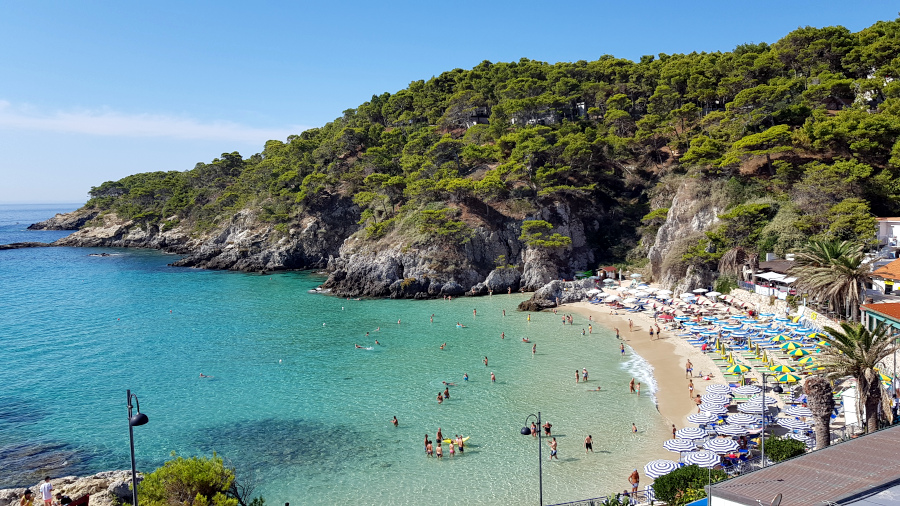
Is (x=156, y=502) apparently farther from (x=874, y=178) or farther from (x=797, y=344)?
(x=874, y=178)

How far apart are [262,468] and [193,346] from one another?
2133 cm

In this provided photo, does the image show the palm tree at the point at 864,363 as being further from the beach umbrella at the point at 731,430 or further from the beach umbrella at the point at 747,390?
the beach umbrella at the point at 747,390

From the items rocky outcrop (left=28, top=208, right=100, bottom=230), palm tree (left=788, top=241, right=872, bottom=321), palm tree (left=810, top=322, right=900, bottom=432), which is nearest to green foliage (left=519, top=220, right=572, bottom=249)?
palm tree (left=788, top=241, right=872, bottom=321)

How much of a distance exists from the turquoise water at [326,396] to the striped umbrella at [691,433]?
1.47 m

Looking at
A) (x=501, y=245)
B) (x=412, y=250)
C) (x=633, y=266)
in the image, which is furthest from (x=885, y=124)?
(x=412, y=250)

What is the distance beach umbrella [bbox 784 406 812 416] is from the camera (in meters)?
21.3

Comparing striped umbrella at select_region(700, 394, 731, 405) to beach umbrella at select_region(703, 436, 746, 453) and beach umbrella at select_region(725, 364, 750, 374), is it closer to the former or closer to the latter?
beach umbrella at select_region(703, 436, 746, 453)

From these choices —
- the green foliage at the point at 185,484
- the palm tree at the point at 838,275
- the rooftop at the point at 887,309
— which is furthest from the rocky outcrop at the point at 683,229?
the green foliage at the point at 185,484

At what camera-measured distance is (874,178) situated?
137ft

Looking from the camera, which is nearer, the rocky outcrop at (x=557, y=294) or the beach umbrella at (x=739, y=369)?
the beach umbrella at (x=739, y=369)

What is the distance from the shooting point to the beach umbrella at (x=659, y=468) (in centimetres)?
1798

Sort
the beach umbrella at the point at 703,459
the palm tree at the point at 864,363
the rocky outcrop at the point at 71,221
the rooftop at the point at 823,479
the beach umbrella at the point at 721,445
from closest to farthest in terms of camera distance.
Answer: the rooftop at the point at 823,479, the palm tree at the point at 864,363, the beach umbrella at the point at 703,459, the beach umbrella at the point at 721,445, the rocky outcrop at the point at 71,221

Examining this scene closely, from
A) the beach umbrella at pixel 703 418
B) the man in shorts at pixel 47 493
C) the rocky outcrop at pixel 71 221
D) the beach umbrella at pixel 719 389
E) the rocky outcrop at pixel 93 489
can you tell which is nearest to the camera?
the man in shorts at pixel 47 493

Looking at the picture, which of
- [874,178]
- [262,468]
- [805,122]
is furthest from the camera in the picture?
[805,122]
